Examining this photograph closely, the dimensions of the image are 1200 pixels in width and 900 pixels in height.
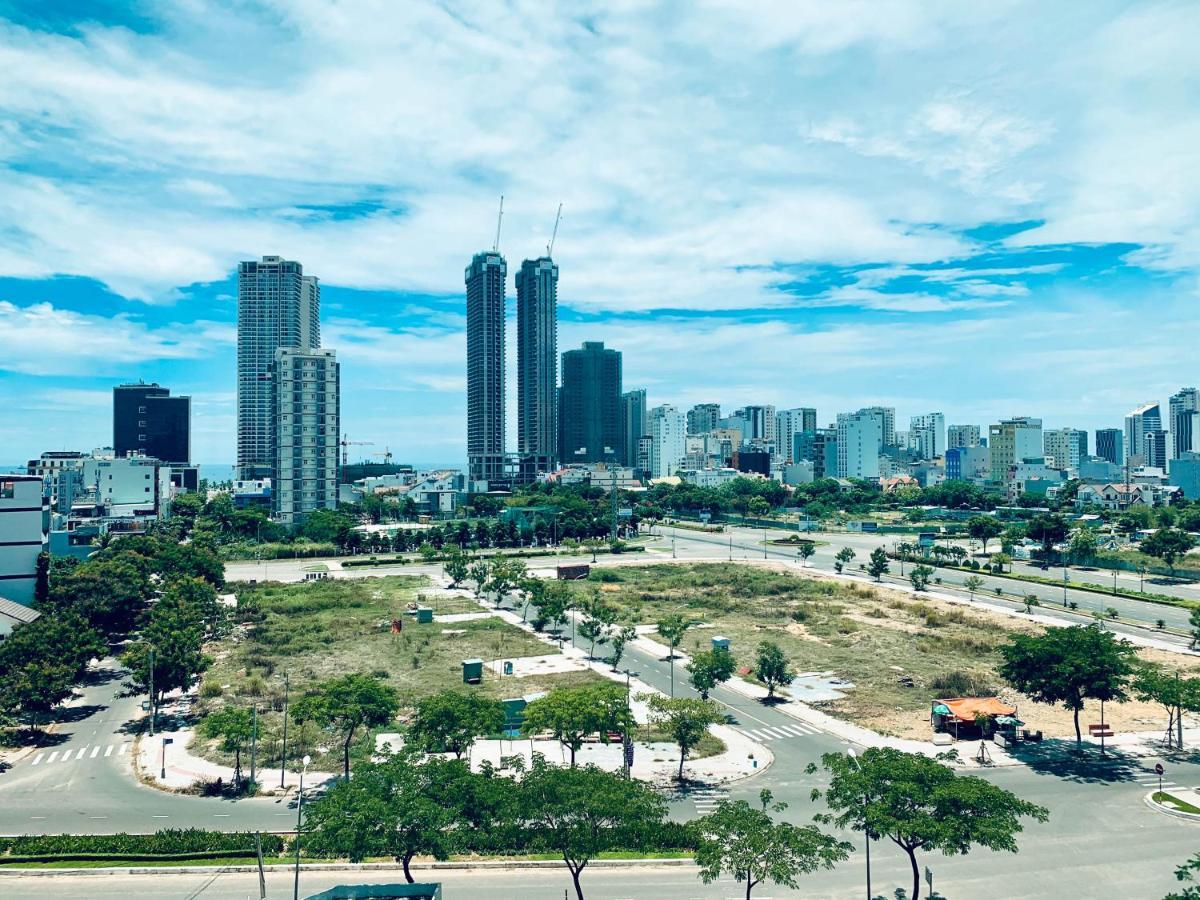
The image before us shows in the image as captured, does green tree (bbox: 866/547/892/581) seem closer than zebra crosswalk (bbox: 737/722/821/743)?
No

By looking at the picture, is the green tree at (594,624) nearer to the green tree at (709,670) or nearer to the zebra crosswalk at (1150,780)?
the green tree at (709,670)

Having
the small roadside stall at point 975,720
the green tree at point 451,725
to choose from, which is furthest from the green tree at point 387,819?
the small roadside stall at point 975,720

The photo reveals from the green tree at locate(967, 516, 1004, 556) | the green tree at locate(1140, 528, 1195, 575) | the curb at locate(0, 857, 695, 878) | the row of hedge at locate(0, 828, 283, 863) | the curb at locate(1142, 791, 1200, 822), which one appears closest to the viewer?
the curb at locate(0, 857, 695, 878)

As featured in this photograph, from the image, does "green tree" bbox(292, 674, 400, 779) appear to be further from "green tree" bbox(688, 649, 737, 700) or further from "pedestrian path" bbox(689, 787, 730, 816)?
"green tree" bbox(688, 649, 737, 700)

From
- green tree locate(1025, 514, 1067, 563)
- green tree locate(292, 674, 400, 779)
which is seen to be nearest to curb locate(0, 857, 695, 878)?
green tree locate(292, 674, 400, 779)

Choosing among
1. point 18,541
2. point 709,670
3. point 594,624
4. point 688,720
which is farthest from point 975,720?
point 18,541

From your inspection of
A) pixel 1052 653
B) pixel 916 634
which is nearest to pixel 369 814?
pixel 1052 653
